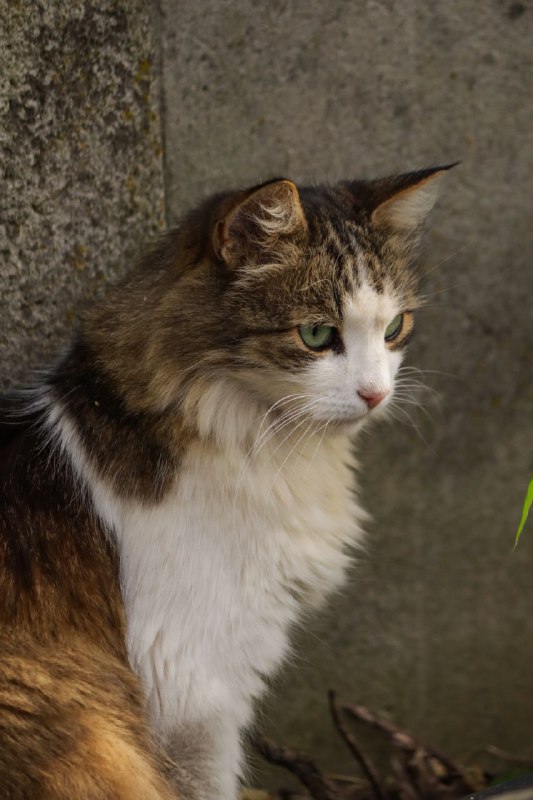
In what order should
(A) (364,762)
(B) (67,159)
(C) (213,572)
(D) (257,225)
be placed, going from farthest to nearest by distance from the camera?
1. (A) (364,762)
2. (B) (67,159)
3. (C) (213,572)
4. (D) (257,225)

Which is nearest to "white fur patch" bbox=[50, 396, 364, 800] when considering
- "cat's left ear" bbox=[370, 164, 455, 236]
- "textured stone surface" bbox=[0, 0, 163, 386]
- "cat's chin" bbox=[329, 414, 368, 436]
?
"cat's chin" bbox=[329, 414, 368, 436]

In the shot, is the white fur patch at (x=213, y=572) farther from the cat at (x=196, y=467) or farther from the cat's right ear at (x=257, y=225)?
the cat's right ear at (x=257, y=225)

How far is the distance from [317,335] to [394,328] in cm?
23

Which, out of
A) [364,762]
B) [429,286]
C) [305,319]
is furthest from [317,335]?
[364,762]

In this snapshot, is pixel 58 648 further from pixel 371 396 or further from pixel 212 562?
pixel 371 396

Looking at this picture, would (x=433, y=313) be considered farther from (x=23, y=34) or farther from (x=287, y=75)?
(x=23, y=34)

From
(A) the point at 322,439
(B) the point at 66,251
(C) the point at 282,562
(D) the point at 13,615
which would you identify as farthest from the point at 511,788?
(B) the point at 66,251

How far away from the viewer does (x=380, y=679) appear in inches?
126

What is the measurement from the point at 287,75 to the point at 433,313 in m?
0.79

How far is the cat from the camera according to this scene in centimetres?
208

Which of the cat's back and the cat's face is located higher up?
the cat's face

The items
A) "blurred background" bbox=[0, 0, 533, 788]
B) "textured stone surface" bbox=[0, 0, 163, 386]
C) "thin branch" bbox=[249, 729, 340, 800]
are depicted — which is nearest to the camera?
"textured stone surface" bbox=[0, 0, 163, 386]

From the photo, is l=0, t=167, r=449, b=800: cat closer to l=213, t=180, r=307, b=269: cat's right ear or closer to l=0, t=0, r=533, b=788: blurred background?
l=213, t=180, r=307, b=269: cat's right ear

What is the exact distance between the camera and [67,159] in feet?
8.19
